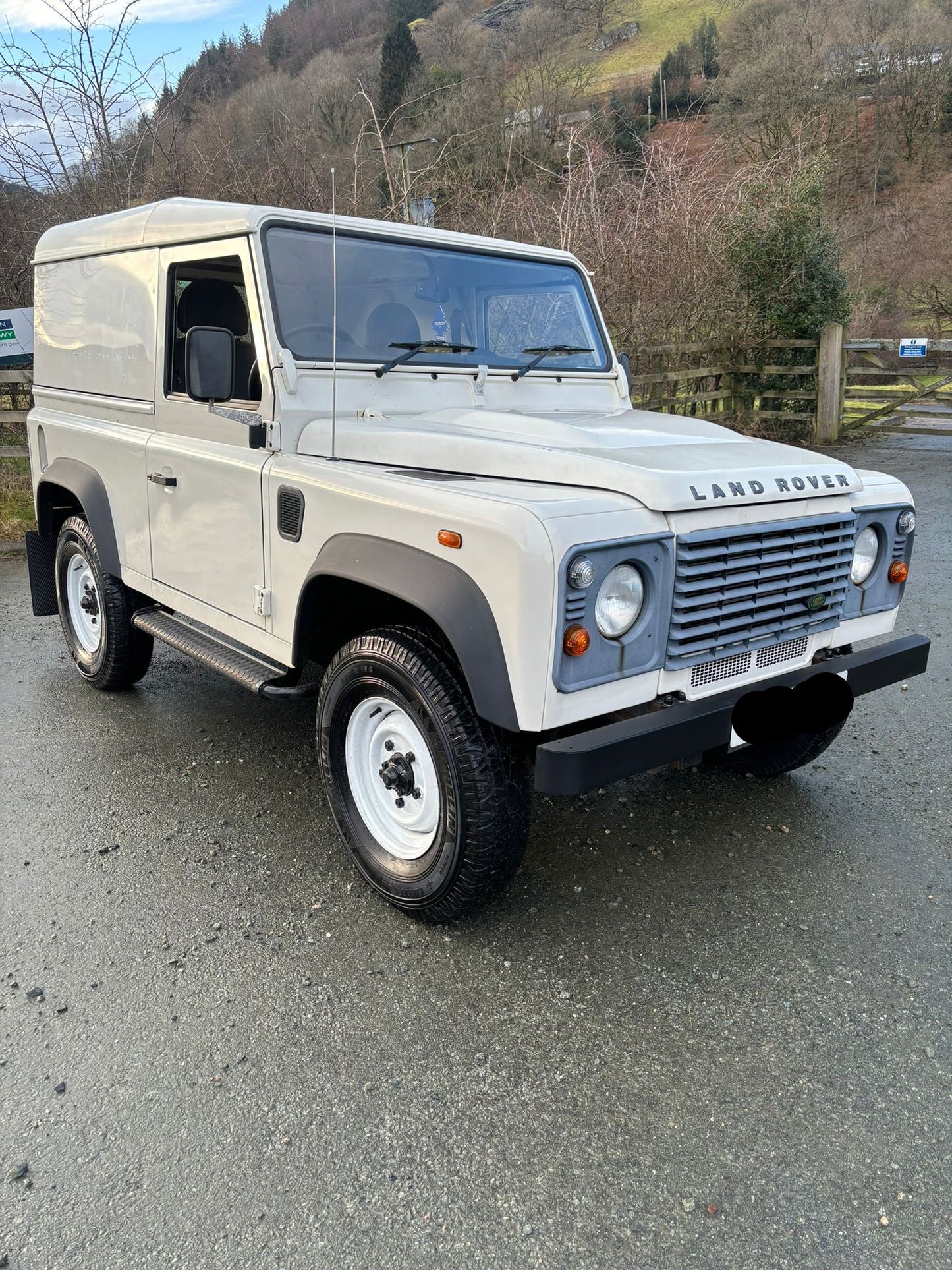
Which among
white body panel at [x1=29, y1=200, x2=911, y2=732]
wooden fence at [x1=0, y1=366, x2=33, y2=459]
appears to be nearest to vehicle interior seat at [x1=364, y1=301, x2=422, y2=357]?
white body panel at [x1=29, y1=200, x2=911, y2=732]

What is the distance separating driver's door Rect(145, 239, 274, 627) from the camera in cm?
341

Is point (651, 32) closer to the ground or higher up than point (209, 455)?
higher up

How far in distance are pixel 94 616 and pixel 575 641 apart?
3584 millimetres

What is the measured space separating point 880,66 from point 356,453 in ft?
127

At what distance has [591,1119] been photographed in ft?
7.25

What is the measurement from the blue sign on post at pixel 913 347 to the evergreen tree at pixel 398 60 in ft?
71.6

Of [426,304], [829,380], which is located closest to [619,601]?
[426,304]

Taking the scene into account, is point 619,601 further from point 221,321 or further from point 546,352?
point 221,321

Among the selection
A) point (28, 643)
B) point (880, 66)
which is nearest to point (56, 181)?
point (28, 643)

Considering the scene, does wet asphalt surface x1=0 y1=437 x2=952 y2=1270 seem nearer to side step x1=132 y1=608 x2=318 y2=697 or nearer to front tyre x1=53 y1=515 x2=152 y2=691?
side step x1=132 y1=608 x2=318 y2=697

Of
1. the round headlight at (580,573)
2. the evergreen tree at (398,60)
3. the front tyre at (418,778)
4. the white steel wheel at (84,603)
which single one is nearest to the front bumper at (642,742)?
the front tyre at (418,778)

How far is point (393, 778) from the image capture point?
117 inches

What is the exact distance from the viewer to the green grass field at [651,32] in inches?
2186

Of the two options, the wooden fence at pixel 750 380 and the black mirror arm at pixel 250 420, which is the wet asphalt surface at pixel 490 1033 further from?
the wooden fence at pixel 750 380
